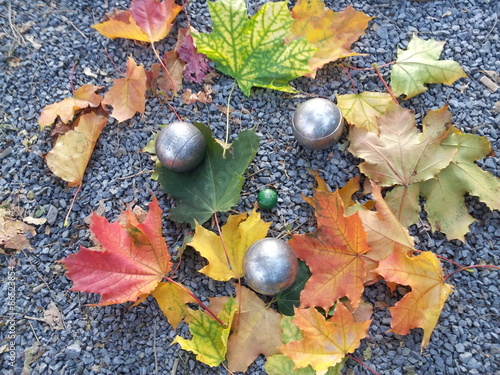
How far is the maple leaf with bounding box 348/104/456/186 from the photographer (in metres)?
1.54

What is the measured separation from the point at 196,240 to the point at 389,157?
29.6 inches

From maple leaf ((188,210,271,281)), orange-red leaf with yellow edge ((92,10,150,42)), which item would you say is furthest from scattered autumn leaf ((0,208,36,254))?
orange-red leaf with yellow edge ((92,10,150,42))

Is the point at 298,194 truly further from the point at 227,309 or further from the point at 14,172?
the point at 14,172

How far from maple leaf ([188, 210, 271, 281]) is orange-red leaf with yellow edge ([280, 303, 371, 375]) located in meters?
0.28

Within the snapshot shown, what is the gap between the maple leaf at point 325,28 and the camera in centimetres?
165

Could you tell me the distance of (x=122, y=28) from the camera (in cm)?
166

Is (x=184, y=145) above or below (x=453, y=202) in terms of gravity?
above

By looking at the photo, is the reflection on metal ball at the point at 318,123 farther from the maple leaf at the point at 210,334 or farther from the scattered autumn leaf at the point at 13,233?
the scattered autumn leaf at the point at 13,233

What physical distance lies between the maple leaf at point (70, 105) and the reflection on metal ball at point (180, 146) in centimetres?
39

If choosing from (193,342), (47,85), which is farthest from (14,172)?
(193,342)

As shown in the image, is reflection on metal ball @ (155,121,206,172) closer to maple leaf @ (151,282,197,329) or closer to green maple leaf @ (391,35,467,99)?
maple leaf @ (151,282,197,329)

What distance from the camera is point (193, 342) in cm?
145

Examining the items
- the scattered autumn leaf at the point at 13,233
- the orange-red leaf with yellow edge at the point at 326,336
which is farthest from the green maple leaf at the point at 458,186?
the scattered autumn leaf at the point at 13,233

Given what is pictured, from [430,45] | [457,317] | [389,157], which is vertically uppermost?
[430,45]
